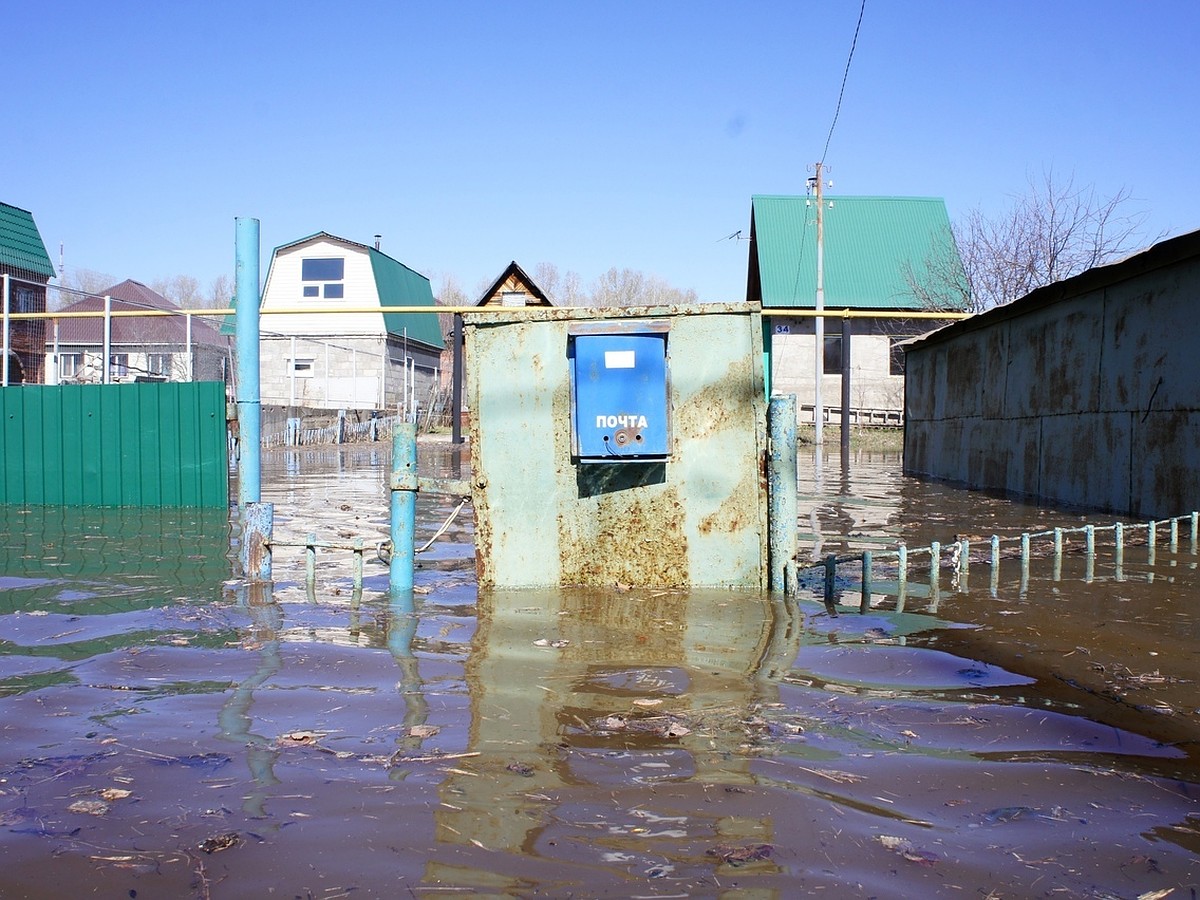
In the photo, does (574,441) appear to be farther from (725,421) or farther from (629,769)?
(629,769)

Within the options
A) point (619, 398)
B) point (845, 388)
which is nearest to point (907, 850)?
point (619, 398)

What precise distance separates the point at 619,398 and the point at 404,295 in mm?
40948

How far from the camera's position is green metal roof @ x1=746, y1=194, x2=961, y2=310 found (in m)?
38.5

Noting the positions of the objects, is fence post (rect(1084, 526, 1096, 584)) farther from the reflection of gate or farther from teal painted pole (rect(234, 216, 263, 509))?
the reflection of gate

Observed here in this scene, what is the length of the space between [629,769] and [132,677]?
2460mm

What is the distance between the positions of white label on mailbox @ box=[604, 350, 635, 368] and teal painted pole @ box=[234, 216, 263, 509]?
2.25 metres

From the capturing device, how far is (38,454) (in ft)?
43.7

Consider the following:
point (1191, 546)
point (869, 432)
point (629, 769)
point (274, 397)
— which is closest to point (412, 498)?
point (629, 769)

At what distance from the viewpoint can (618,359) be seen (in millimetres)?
6199

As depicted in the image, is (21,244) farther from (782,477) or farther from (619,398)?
(782,477)

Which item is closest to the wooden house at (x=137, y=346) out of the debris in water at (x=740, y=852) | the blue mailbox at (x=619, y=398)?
the blue mailbox at (x=619, y=398)

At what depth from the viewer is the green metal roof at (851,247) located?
38.5 m

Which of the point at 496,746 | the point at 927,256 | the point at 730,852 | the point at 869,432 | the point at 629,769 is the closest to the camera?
the point at 730,852

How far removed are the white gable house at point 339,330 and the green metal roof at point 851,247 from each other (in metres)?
14.6
